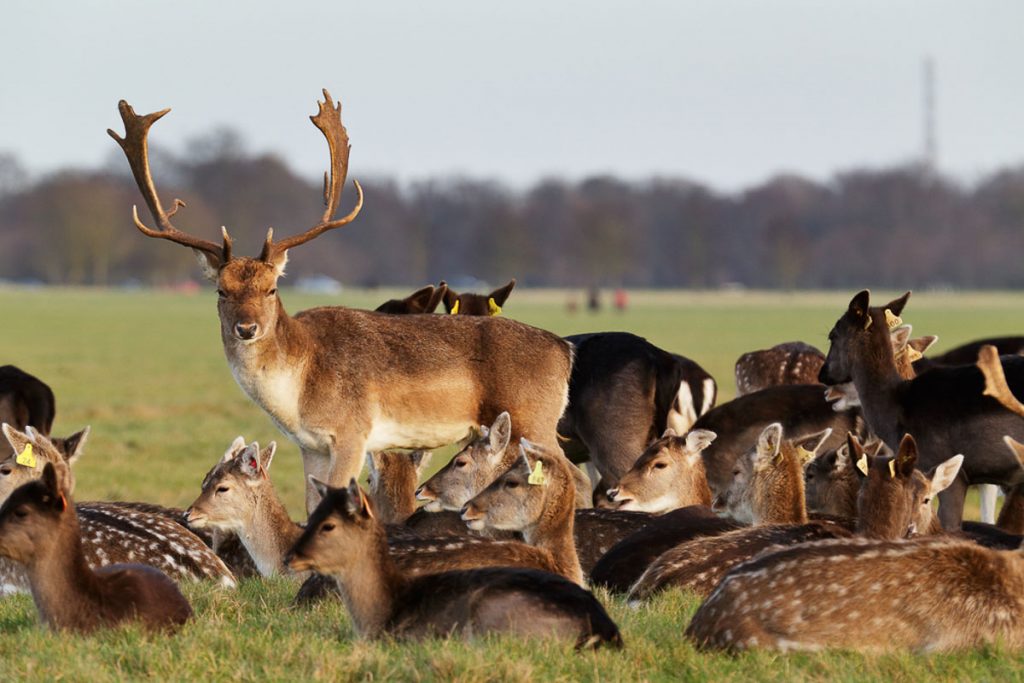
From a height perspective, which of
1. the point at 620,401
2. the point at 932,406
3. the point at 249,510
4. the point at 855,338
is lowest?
the point at 249,510

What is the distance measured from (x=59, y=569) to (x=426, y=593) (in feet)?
4.37

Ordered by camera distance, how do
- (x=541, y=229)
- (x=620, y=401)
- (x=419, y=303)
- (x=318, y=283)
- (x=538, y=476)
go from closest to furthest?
1. (x=538, y=476)
2. (x=620, y=401)
3. (x=419, y=303)
4. (x=318, y=283)
5. (x=541, y=229)

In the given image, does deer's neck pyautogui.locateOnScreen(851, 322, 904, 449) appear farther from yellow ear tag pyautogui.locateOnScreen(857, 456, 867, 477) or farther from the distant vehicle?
the distant vehicle

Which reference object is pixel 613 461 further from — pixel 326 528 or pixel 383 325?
pixel 326 528

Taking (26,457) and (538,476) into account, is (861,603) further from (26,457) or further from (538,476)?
(26,457)

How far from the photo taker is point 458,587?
5.53 m

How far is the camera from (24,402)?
10.9 metres

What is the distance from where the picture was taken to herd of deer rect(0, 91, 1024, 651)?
5.42 metres

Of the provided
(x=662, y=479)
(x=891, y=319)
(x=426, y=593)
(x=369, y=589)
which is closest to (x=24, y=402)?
(x=662, y=479)

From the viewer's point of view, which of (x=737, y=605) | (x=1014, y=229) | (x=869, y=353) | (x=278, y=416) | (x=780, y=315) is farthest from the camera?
(x=1014, y=229)

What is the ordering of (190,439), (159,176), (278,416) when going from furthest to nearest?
1. (159,176)
2. (190,439)
3. (278,416)

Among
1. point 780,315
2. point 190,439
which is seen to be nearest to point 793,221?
point 780,315

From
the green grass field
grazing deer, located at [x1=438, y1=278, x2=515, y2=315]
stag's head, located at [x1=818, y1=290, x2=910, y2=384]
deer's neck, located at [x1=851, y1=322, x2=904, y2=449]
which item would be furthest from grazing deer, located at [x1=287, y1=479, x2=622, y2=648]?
grazing deer, located at [x1=438, y1=278, x2=515, y2=315]

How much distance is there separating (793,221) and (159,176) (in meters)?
51.6
